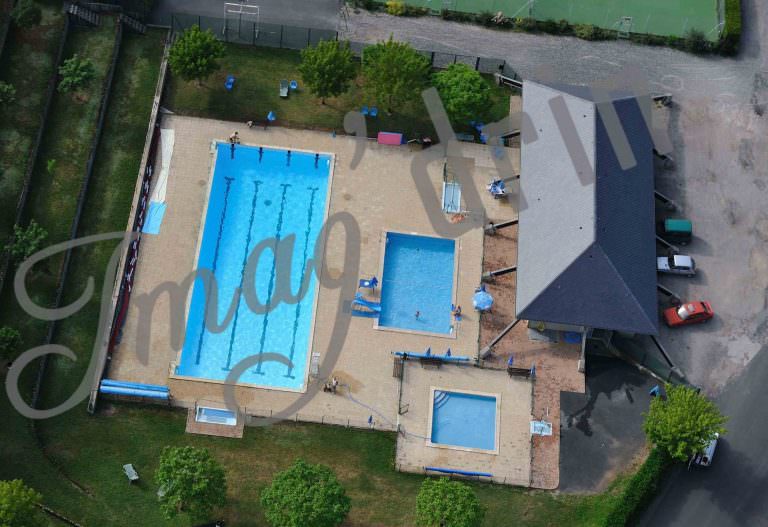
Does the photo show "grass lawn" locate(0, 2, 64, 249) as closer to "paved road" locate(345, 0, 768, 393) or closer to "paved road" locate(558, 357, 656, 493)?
"paved road" locate(345, 0, 768, 393)

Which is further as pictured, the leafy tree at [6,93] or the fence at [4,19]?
the fence at [4,19]

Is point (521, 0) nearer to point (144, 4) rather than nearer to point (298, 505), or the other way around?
point (144, 4)

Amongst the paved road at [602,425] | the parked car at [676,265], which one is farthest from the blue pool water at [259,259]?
the parked car at [676,265]

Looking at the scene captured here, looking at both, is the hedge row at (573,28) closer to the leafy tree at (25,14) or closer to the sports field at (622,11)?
the sports field at (622,11)

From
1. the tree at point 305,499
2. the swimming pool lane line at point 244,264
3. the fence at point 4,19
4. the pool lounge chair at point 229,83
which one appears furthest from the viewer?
the pool lounge chair at point 229,83

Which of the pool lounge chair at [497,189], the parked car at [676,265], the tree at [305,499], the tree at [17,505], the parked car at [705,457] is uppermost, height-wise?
the pool lounge chair at [497,189]
